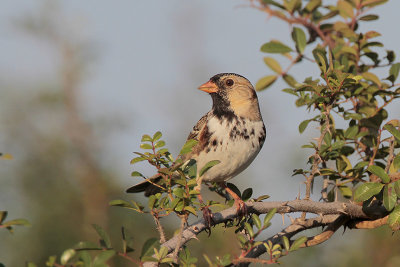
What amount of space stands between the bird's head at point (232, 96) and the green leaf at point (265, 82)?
354 mm

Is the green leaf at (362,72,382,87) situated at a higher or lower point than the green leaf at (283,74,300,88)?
lower

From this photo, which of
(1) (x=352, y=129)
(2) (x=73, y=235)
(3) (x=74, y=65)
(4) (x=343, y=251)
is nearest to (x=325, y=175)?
(1) (x=352, y=129)

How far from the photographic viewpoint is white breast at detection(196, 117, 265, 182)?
5.14m

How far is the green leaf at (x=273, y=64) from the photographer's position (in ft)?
17.5

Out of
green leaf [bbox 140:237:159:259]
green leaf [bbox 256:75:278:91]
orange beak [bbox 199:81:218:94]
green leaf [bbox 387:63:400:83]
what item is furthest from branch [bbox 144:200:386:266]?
orange beak [bbox 199:81:218:94]

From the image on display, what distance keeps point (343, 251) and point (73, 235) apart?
323 cm

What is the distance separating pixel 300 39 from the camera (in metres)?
5.16

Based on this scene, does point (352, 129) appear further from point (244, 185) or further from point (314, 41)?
point (244, 185)

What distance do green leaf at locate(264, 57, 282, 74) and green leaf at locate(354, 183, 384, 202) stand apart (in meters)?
1.84

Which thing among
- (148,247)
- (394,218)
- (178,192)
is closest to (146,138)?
(178,192)

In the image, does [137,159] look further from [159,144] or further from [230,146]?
[230,146]

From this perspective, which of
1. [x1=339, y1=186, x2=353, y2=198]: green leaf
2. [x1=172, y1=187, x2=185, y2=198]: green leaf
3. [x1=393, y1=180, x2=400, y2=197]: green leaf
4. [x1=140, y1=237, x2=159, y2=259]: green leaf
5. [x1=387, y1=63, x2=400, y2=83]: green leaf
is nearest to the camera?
[x1=140, y1=237, x2=159, y2=259]: green leaf

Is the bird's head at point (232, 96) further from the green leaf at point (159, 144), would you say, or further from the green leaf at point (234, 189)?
the green leaf at point (159, 144)

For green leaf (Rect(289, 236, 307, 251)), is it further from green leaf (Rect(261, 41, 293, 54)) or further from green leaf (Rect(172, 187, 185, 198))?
green leaf (Rect(261, 41, 293, 54))
